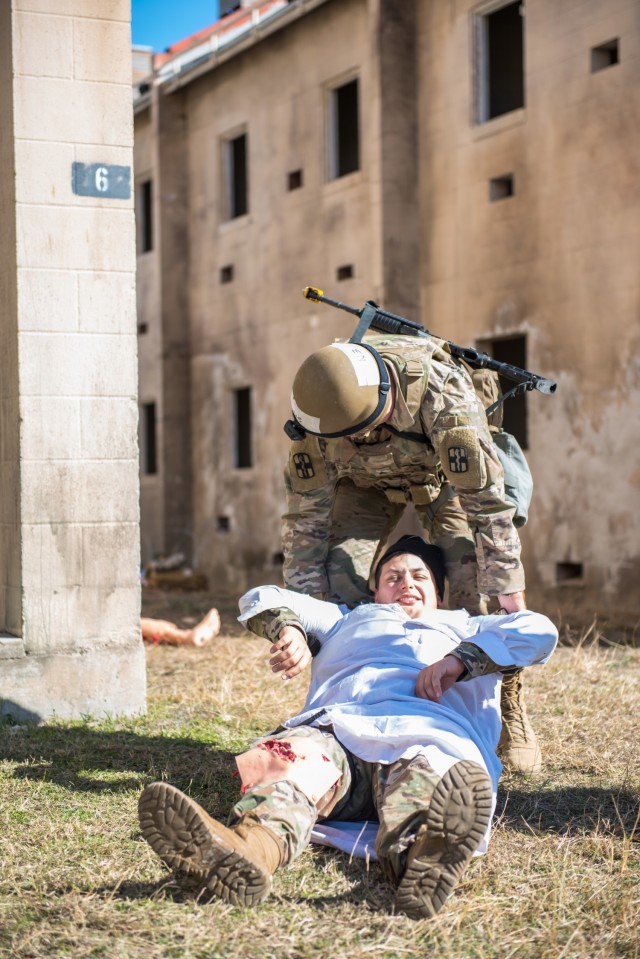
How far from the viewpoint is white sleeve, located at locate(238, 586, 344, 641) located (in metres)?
3.89

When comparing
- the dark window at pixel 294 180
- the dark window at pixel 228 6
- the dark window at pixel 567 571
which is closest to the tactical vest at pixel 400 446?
the dark window at pixel 567 571

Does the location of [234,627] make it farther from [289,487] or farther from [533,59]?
[533,59]

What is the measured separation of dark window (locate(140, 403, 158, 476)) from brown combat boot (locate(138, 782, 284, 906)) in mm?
15493

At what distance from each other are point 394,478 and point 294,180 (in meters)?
10.6

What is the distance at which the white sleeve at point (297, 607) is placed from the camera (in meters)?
3.89

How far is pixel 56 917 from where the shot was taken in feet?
9.71

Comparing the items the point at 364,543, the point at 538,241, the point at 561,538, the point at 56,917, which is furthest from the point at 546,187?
the point at 56,917

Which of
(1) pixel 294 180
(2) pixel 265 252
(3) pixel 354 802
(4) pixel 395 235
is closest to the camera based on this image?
(3) pixel 354 802

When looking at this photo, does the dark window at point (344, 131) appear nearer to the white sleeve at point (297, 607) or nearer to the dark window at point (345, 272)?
the dark window at point (345, 272)

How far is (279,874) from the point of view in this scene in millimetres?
3279

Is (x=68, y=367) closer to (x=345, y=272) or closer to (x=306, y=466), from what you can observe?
(x=306, y=466)

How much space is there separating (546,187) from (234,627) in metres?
5.24

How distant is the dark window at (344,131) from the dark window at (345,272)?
1.26m

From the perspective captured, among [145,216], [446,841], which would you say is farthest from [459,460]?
[145,216]
